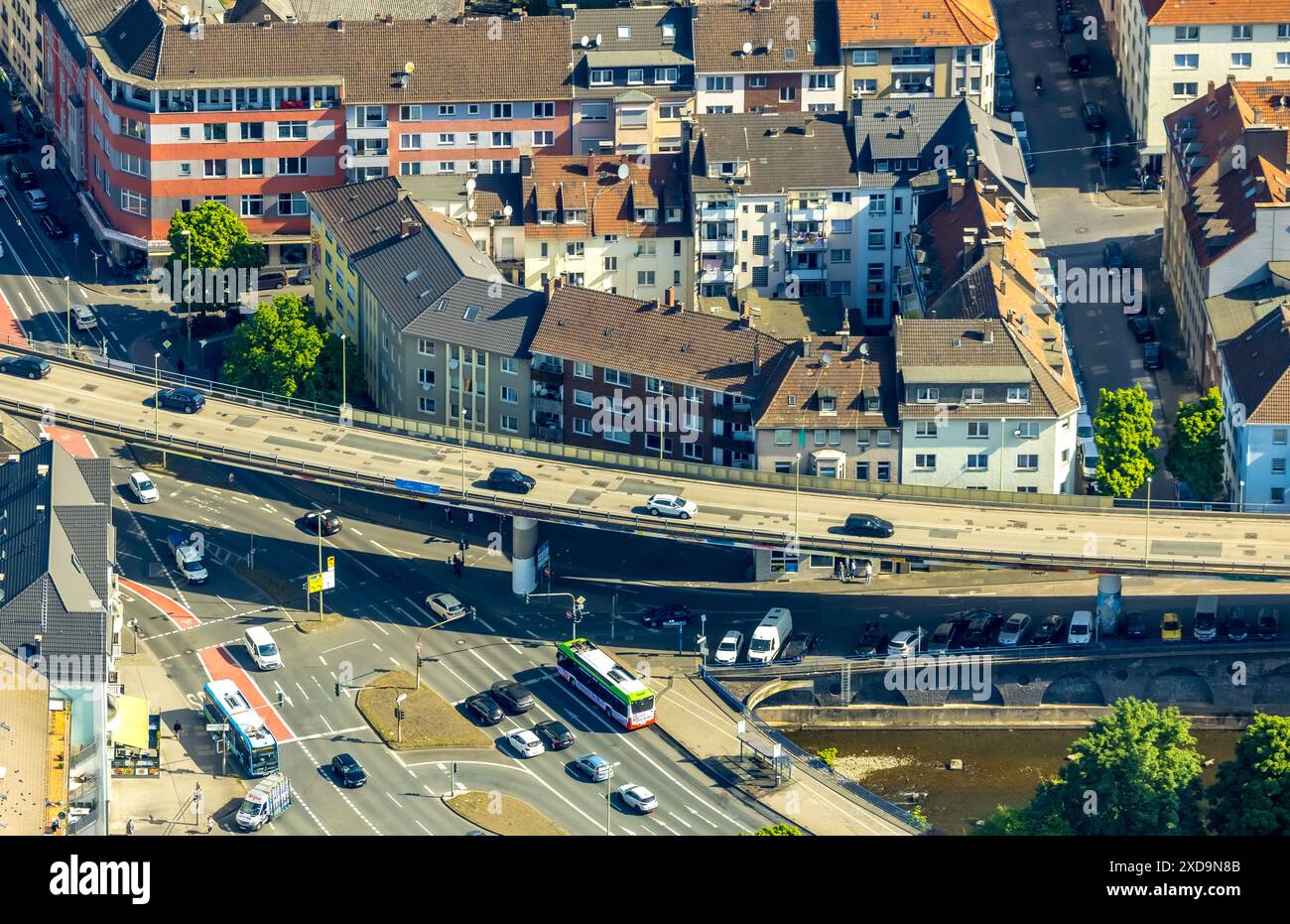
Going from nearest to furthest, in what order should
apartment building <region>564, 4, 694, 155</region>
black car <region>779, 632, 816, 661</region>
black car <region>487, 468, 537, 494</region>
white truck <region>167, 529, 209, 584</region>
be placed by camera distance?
black car <region>779, 632, 816, 661</region> < black car <region>487, 468, 537, 494</region> < white truck <region>167, 529, 209, 584</region> < apartment building <region>564, 4, 694, 155</region>

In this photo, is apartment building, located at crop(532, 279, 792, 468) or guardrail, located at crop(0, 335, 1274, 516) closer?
guardrail, located at crop(0, 335, 1274, 516)

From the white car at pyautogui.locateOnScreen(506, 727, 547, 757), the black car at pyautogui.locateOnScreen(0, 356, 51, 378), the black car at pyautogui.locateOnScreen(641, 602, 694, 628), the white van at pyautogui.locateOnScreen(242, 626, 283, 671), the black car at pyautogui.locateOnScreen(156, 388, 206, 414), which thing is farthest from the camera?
the black car at pyautogui.locateOnScreen(0, 356, 51, 378)

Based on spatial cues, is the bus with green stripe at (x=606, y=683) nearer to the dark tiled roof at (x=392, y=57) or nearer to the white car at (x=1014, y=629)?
the white car at (x=1014, y=629)

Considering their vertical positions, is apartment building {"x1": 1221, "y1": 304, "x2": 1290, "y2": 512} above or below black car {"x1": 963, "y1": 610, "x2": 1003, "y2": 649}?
above

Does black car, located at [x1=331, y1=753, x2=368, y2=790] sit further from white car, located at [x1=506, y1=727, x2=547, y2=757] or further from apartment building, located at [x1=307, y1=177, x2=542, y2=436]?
apartment building, located at [x1=307, y1=177, x2=542, y2=436]

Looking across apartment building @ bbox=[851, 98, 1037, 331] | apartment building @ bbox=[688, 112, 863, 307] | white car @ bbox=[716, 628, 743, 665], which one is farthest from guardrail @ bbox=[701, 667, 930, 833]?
apartment building @ bbox=[851, 98, 1037, 331]
